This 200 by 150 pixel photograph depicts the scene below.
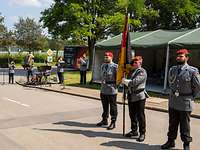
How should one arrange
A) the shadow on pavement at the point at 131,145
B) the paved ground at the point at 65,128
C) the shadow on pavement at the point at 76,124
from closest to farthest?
the shadow on pavement at the point at 131,145, the paved ground at the point at 65,128, the shadow on pavement at the point at 76,124

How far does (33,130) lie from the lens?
933cm

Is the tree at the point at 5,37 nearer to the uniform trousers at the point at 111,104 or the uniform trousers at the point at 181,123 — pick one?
the uniform trousers at the point at 111,104

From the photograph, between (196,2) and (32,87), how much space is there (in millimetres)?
→ 32586

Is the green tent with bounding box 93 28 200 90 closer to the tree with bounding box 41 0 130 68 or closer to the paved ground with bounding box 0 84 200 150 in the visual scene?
the paved ground with bounding box 0 84 200 150

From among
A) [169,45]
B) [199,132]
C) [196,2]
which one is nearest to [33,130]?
[199,132]

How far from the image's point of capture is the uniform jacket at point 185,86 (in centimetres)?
724

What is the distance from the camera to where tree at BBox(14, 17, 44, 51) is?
6953 centimetres

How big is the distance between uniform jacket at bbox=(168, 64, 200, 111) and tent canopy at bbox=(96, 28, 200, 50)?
8.49 metres

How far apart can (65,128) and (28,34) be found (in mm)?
64507

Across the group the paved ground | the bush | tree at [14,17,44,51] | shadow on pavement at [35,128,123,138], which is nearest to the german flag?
shadow on pavement at [35,128,123,138]

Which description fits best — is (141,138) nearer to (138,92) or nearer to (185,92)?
(138,92)

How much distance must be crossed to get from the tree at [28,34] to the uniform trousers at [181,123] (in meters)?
63.1

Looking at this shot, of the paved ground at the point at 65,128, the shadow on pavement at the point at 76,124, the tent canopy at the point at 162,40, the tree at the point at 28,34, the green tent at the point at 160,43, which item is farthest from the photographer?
the tree at the point at 28,34

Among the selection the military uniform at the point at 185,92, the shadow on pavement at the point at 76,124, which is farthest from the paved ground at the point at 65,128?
the military uniform at the point at 185,92
